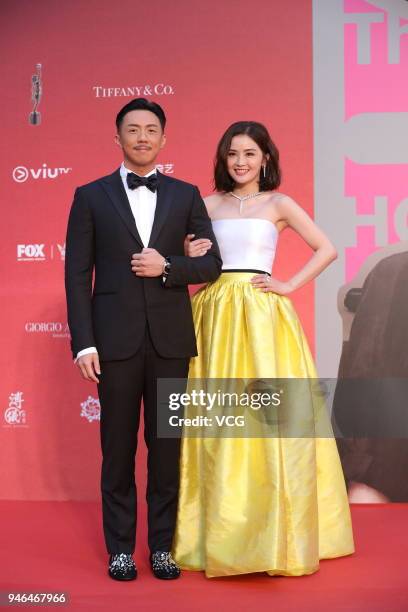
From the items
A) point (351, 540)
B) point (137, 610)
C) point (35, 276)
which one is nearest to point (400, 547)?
point (351, 540)

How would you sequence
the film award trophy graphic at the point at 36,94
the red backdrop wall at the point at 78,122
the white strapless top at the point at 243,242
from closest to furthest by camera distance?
the white strapless top at the point at 243,242 < the red backdrop wall at the point at 78,122 < the film award trophy graphic at the point at 36,94

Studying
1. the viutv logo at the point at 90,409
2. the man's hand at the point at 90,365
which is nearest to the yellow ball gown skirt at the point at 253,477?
the man's hand at the point at 90,365

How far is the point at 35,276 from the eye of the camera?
11.9 feet

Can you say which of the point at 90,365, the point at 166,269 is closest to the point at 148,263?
the point at 166,269

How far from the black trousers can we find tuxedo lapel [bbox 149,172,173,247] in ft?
1.07

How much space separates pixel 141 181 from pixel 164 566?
123cm

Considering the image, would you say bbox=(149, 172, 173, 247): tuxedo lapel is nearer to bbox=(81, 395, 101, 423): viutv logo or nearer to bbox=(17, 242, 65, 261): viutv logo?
bbox=(17, 242, 65, 261): viutv logo

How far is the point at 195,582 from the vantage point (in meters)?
2.31

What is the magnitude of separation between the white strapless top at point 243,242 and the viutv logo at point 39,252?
127 centimetres

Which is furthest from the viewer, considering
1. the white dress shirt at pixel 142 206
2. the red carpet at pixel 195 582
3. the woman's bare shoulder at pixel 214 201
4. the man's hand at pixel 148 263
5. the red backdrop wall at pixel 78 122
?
the red backdrop wall at pixel 78 122

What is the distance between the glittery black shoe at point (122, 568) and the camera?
2283mm

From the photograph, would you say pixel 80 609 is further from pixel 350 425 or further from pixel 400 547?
pixel 350 425

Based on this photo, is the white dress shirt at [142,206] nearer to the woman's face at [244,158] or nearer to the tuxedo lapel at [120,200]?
the tuxedo lapel at [120,200]

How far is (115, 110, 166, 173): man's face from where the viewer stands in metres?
2.33
